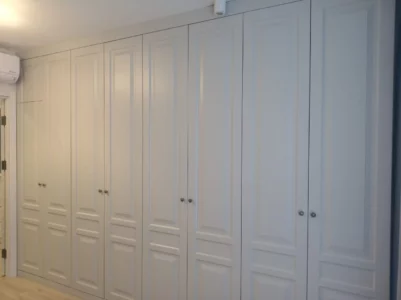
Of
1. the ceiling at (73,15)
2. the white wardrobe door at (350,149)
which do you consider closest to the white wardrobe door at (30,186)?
the ceiling at (73,15)

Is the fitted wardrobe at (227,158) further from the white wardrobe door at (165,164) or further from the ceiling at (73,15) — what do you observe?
the ceiling at (73,15)

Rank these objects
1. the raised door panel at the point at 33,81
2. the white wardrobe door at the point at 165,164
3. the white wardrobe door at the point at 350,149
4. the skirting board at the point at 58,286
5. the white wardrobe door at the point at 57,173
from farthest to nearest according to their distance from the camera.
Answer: the raised door panel at the point at 33,81 < the white wardrobe door at the point at 57,173 < the skirting board at the point at 58,286 < the white wardrobe door at the point at 165,164 < the white wardrobe door at the point at 350,149

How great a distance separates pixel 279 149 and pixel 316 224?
1.60 feet

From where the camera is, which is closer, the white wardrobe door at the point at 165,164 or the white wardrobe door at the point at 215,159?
the white wardrobe door at the point at 215,159

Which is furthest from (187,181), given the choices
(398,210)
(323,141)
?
(398,210)

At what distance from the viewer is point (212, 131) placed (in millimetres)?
2168

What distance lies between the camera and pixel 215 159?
2.16 m

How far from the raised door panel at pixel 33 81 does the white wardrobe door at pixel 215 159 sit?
1.72 metres

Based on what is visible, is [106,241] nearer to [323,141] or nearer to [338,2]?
[323,141]

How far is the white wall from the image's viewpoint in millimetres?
3299

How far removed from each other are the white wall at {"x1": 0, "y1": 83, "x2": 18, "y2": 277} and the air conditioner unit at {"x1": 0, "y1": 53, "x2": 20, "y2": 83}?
0.60 ft

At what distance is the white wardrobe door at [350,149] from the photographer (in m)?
1.66

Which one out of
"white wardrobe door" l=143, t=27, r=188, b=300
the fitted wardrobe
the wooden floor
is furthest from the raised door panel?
the wooden floor

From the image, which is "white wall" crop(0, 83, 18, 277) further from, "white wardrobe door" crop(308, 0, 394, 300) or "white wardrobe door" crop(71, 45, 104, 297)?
"white wardrobe door" crop(308, 0, 394, 300)
